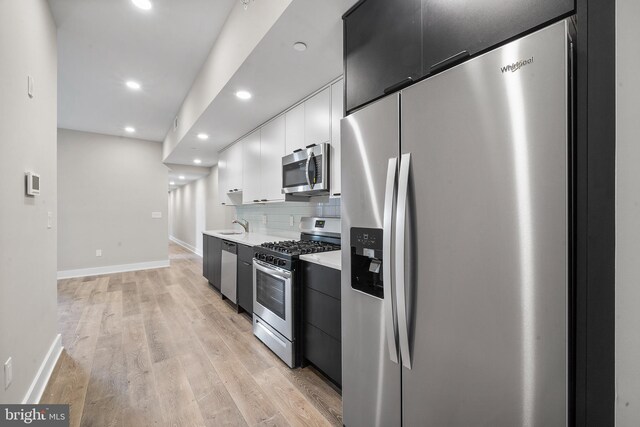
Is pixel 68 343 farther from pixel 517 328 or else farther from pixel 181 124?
pixel 517 328

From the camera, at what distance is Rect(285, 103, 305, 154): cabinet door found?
265 cm

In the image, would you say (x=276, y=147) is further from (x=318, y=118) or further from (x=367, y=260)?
(x=367, y=260)

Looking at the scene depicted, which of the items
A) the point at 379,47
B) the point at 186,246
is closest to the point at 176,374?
the point at 379,47

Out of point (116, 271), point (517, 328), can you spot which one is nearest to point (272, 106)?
point (517, 328)

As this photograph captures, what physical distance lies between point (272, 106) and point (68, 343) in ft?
9.93

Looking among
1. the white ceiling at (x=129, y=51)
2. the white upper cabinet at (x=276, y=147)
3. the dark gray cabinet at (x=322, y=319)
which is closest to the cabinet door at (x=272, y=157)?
the white upper cabinet at (x=276, y=147)

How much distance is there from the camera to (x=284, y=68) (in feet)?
6.78

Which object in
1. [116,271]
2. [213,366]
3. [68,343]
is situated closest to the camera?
[213,366]

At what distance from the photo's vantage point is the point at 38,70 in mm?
1858

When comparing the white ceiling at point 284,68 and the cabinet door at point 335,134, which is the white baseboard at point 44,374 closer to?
the cabinet door at point 335,134

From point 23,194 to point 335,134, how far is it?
81.6 inches

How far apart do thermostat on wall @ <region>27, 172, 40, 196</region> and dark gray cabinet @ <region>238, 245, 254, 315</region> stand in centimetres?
166

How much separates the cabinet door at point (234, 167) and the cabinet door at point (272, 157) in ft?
2.55

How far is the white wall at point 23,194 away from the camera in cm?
135
